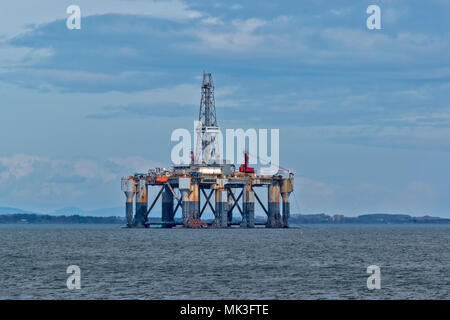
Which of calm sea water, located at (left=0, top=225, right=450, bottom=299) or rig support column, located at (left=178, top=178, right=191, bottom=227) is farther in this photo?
rig support column, located at (left=178, top=178, right=191, bottom=227)

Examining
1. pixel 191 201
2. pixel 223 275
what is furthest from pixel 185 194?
pixel 223 275

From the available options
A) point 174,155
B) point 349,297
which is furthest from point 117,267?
point 174,155

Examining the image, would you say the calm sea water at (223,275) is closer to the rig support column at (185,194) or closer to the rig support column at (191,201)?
the rig support column at (185,194)

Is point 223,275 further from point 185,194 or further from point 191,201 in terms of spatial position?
point 191,201

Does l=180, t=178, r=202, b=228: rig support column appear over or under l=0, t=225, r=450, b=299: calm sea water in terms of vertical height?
over

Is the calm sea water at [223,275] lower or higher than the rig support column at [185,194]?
lower

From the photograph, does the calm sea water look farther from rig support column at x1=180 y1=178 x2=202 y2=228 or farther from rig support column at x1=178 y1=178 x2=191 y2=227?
rig support column at x1=180 y1=178 x2=202 y2=228

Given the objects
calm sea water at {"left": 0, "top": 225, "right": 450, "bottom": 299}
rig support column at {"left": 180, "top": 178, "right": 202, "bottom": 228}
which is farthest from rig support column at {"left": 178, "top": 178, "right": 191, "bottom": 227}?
calm sea water at {"left": 0, "top": 225, "right": 450, "bottom": 299}

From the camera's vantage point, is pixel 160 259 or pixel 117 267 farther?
pixel 160 259

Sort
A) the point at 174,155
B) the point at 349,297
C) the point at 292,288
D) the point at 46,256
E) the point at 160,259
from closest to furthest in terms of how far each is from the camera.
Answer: the point at 349,297 < the point at 292,288 < the point at 160,259 < the point at 46,256 < the point at 174,155

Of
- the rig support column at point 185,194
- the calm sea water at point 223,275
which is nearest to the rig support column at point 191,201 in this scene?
the rig support column at point 185,194
